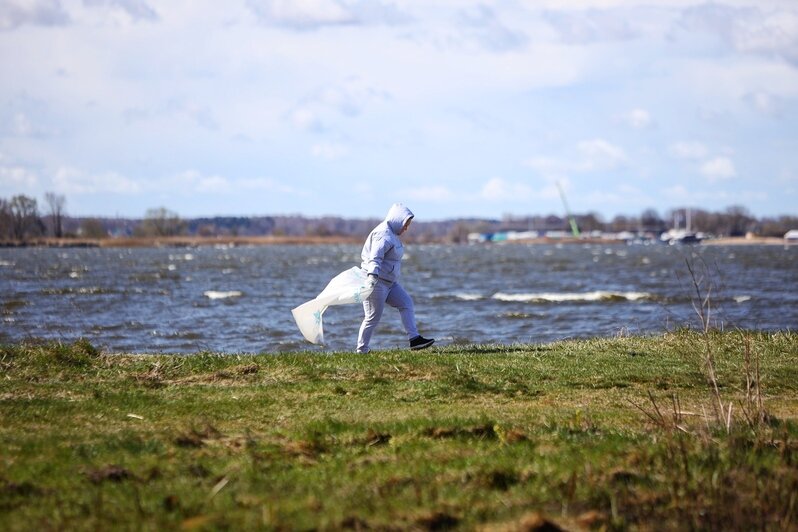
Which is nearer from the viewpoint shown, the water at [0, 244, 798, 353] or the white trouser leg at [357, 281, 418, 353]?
the white trouser leg at [357, 281, 418, 353]

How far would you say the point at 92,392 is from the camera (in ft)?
34.3

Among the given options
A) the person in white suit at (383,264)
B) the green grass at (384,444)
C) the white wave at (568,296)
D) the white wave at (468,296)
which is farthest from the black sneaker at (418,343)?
the white wave at (468,296)

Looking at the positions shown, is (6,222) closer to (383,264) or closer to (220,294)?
(220,294)

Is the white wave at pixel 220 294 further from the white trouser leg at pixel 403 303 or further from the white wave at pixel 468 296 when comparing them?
the white trouser leg at pixel 403 303

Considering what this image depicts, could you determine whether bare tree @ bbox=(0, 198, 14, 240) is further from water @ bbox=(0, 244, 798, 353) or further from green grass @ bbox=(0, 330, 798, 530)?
green grass @ bbox=(0, 330, 798, 530)

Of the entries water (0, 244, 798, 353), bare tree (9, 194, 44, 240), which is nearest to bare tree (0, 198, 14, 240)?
bare tree (9, 194, 44, 240)

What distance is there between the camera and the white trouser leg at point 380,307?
13703 millimetres

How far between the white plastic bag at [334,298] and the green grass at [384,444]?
1.23m

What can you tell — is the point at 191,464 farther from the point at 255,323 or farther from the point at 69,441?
the point at 255,323

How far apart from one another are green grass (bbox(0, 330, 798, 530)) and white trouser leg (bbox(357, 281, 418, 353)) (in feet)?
3.72

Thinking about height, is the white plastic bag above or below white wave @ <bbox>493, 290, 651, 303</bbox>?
above

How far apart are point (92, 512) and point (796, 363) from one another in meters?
9.58

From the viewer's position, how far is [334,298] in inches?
549

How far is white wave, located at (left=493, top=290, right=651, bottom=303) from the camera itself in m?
36.5
